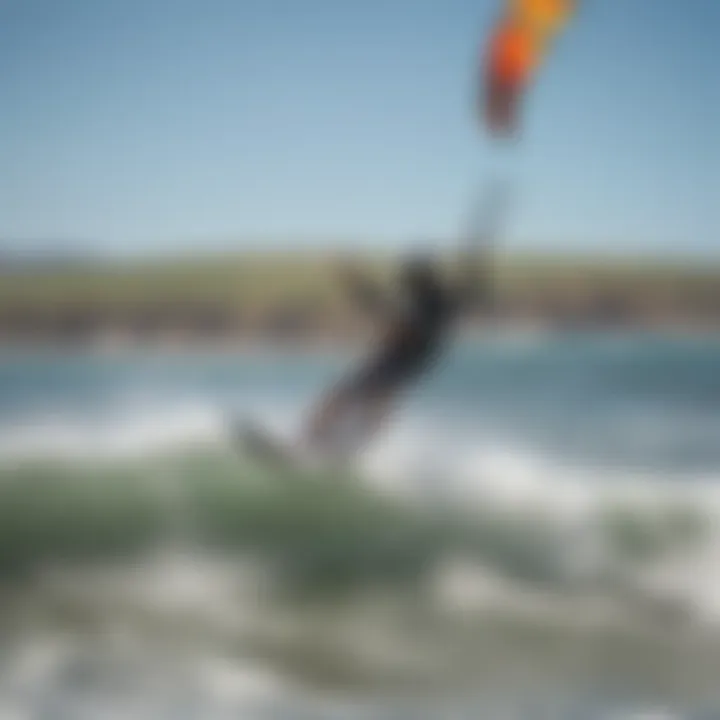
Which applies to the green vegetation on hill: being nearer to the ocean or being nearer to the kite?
the ocean

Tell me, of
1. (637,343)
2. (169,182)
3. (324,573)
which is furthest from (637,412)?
(169,182)

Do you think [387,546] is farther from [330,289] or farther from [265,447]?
[330,289]

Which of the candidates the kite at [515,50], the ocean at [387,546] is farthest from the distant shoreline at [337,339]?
the kite at [515,50]

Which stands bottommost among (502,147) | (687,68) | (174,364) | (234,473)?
(234,473)

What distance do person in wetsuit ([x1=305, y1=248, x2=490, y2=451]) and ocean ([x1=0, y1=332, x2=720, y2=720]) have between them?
23 millimetres

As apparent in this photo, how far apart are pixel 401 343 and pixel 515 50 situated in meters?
0.37

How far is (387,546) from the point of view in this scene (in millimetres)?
1354

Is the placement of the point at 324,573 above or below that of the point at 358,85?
below

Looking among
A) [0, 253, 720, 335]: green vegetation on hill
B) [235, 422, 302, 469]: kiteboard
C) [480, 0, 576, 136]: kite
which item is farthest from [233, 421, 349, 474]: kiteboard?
[480, 0, 576, 136]: kite

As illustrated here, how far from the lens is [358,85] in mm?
1408

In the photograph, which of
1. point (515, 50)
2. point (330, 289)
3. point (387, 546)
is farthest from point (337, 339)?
point (515, 50)

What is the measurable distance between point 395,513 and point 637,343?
35 cm

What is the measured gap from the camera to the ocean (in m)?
1.33

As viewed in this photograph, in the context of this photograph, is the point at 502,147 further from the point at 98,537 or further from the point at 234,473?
the point at 98,537
